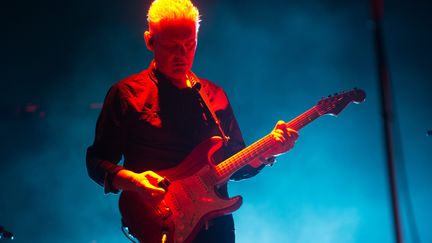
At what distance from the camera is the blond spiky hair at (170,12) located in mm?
2475

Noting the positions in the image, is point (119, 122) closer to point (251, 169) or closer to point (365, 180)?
point (251, 169)

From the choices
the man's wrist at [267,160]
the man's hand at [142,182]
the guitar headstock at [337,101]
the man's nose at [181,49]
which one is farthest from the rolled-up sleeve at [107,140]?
the guitar headstock at [337,101]

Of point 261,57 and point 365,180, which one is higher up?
point 261,57

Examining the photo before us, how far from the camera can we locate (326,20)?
5684 mm

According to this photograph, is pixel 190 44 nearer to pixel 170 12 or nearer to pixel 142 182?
pixel 170 12

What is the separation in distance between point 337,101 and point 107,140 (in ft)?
5.00

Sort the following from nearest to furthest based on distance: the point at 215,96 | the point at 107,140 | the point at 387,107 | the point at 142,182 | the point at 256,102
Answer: the point at 387,107
the point at 142,182
the point at 107,140
the point at 215,96
the point at 256,102

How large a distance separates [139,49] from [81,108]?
1.14m

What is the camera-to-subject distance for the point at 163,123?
7.83 feet

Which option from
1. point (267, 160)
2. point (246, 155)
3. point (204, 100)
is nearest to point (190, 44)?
point (204, 100)

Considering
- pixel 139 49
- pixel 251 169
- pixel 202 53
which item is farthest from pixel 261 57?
pixel 251 169

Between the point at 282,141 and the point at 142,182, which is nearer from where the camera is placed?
the point at 142,182

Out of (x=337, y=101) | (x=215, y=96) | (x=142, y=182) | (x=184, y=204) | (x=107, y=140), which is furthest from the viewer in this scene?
(x=337, y=101)

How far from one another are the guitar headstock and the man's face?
924 mm
